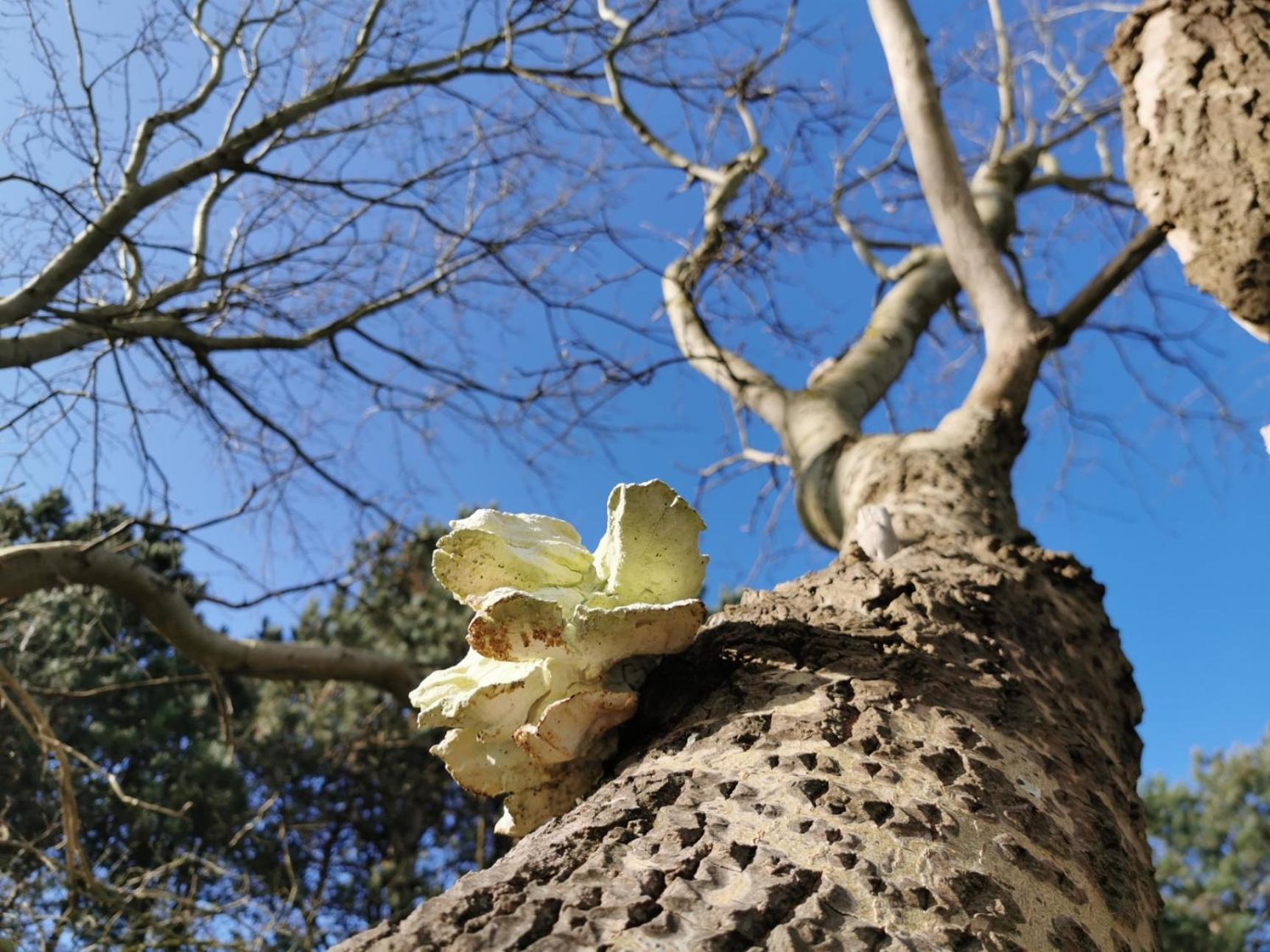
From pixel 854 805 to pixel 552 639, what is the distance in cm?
41

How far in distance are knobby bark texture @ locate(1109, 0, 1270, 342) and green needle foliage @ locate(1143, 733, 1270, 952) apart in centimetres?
1161

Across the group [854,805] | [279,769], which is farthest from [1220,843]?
[854,805]

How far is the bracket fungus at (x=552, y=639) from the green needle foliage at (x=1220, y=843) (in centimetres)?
1223

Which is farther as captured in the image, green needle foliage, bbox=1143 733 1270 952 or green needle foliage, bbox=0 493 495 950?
green needle foliage, bbox=1143 733 1270 952

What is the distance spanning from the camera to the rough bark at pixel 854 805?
0.76 metres

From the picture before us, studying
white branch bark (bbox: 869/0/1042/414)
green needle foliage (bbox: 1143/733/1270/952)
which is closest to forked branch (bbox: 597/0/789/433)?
white branch bark (bbox: 869/0/1042/414)

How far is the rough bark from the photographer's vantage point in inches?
29.8

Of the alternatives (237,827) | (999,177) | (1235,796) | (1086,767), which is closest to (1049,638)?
(1086,767)

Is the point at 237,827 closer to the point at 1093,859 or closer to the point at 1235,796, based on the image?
the point at 1093,859

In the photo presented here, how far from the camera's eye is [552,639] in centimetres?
113

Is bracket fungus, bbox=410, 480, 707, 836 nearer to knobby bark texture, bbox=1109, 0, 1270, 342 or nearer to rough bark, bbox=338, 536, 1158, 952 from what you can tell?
rough bark, bbox=338, 536, 1158, 952

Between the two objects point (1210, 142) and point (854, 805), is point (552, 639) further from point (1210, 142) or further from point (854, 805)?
point (1210, 142)

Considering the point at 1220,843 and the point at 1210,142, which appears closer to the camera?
the point at 1210,142

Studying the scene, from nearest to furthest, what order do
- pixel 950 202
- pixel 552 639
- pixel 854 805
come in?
pixel 854 805 → pixel 552 639 → pixel 950 202
